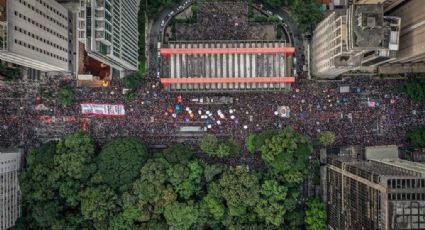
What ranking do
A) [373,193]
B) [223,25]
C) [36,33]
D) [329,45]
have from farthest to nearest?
[223,25]
[329,45]
[36,33]
[373,193]

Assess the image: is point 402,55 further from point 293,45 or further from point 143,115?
point 143,115

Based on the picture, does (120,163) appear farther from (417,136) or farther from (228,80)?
(417,136)

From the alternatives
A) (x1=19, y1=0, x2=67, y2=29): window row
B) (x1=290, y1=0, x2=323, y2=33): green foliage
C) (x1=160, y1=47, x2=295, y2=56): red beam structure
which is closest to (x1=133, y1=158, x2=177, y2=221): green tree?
(x1=160, y1=47, x2=295, y2=56): red beam structure

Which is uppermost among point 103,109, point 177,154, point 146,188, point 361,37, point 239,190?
point 361,37

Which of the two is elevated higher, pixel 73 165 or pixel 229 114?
pixel 229 114

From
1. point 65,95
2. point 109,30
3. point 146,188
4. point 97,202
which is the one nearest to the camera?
point 109,30

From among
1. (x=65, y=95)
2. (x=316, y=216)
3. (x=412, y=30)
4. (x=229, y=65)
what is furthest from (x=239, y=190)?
(x=412, y=30)

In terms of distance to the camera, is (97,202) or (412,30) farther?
(97,202)
